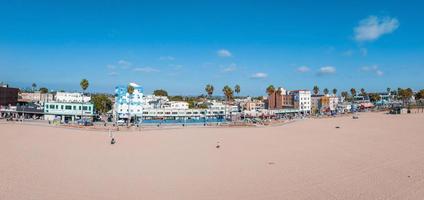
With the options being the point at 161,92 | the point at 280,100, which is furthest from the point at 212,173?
the point at 161,92

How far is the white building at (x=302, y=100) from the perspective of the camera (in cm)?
9231

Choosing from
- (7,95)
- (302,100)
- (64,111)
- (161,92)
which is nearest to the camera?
(64,111)

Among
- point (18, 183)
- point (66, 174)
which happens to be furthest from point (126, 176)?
point (18, 183)

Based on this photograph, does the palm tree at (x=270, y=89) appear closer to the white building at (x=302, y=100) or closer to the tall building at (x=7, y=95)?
the white building at (x=302, y=100)

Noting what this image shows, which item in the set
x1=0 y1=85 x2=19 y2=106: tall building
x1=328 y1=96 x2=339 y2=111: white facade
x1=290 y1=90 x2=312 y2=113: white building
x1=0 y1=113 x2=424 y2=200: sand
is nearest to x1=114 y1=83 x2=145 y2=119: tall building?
x1=0 y1=85 x2=19 y2=106: tall building

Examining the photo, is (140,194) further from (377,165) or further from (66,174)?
(377,165)

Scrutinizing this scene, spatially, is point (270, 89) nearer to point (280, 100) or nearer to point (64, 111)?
point (280, 100)

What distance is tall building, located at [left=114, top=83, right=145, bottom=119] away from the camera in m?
60.9

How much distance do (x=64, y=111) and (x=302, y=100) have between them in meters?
66.1

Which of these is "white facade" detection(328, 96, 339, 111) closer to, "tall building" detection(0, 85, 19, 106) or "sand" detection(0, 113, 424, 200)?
"sand" detection(0, 113, 424, 200)

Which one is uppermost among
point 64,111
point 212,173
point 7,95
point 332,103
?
point 7,95

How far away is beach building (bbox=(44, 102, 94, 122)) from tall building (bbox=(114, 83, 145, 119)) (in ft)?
19.5

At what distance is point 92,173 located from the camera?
51.5 ft

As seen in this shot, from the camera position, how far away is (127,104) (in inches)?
2432
